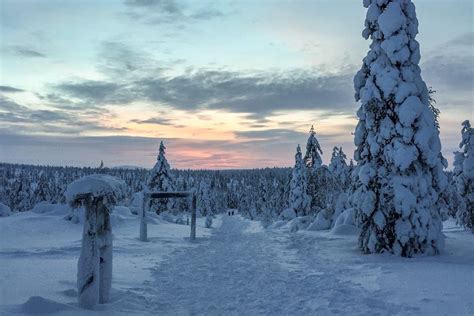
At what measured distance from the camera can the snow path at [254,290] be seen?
22.8 ft

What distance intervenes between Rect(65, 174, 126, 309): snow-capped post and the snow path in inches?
38.3

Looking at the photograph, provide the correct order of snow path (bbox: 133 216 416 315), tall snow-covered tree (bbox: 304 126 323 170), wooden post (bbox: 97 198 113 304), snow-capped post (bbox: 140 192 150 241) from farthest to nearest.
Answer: tall snow-covered tree (bbox: 304 126 323 170) < snow-capped post (bbox: 140 192 150 241) < snow path (bbox: 133 216 416 315) < wooden post (bbox: 97 198 113 304)

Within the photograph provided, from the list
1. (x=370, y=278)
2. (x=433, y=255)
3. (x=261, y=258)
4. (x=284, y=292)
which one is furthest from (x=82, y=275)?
(x=433, y=255)

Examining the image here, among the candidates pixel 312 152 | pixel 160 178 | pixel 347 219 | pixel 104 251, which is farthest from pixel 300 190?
pixel 104 251

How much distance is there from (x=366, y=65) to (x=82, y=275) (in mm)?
11616

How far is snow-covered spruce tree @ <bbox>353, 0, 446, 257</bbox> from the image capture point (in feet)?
42.1

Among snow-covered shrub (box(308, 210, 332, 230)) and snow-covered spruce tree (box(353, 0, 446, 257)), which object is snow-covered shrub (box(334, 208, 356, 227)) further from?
snow-covered spruce tree (box(353, 0, 446, 257))

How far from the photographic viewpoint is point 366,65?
14.5m

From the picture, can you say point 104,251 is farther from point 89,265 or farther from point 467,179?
point 467,179

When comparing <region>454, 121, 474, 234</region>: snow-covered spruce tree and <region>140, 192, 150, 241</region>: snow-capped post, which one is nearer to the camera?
<region>140, 192, 150, 241</region>: snow-capped post

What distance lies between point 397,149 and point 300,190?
31.8 m

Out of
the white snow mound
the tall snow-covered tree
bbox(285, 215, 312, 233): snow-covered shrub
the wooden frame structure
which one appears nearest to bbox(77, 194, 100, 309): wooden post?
the white snow mound

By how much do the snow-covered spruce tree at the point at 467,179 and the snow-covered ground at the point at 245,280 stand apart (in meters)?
6.94

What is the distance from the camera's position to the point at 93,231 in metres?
6.57
